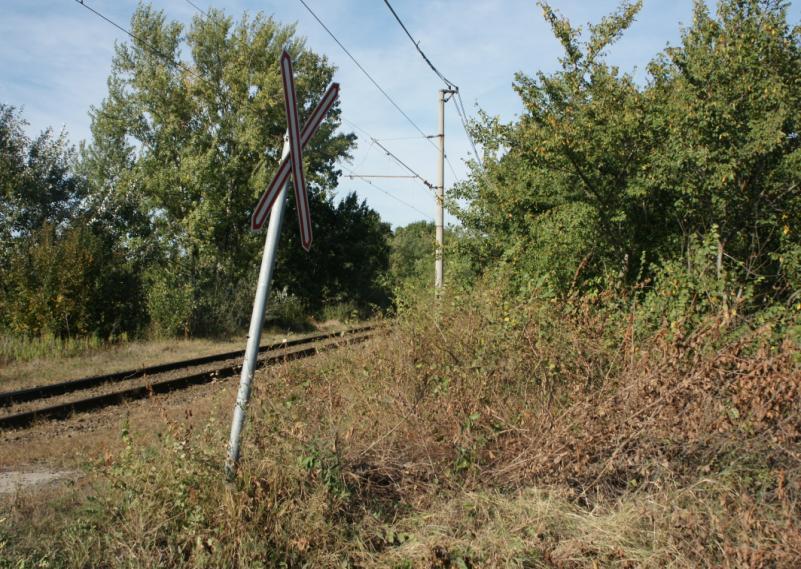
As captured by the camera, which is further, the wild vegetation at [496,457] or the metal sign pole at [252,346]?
the metal sign pole at [252,346]

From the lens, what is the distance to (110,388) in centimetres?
1240

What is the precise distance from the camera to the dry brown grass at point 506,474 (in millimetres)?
4160

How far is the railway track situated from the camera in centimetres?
959

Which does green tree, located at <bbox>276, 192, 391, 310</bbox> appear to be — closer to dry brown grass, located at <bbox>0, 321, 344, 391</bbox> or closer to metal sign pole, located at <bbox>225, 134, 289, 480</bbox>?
dry brown grass, located at <bbox>0, 321, 344, 391</bbox>

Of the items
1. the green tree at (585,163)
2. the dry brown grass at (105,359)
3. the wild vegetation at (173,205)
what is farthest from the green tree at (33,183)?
the green tree at (585,163)

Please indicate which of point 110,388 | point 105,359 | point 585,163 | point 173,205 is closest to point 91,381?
point 110,388

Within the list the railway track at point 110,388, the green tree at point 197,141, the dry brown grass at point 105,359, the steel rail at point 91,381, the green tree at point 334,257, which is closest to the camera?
the railway track at point 110,388

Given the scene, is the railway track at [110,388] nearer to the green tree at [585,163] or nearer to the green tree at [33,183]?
the green tree at [585,163]

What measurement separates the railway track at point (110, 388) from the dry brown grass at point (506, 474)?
3166mm

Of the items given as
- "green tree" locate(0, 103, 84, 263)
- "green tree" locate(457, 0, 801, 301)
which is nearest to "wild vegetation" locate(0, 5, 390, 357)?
"green tree" locate(0, 103, 84, 263)

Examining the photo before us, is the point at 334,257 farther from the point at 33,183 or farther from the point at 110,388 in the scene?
the point at 110,388

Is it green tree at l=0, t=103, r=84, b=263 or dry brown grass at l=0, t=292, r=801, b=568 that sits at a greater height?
green tree at l=0, t=103, r=84, b=263

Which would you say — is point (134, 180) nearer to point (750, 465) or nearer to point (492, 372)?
point (492, 372)

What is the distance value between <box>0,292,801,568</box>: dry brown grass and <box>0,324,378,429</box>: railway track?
10.4ft
